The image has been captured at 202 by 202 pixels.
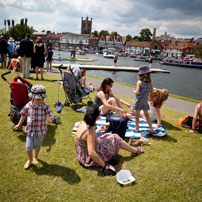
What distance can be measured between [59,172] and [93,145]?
2.74 feet

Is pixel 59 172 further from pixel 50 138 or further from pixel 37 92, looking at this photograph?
pixel 37 92

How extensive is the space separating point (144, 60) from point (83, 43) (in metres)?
55.1

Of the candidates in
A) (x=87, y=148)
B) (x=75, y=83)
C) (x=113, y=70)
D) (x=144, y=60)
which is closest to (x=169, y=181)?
(x=87, y=148)

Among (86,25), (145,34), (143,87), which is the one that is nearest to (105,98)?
(143,87)

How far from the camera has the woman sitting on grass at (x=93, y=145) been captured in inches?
110

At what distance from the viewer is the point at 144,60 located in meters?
63.7

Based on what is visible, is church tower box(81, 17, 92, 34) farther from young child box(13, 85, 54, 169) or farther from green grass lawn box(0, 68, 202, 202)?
young child box(13, 85, 54, 169)

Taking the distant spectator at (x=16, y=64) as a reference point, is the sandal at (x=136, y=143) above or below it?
below

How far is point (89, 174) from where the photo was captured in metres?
3.02

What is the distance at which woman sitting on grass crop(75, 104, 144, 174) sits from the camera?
110 inches

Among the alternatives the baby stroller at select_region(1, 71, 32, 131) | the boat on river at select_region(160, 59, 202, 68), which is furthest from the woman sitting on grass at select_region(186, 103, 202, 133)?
the boat on river at select_region(160, 59, 202, 68)

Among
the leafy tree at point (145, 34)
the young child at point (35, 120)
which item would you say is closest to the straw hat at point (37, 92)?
the young child at point (35, 120)

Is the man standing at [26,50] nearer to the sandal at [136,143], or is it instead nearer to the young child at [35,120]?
the young child at [35,120]

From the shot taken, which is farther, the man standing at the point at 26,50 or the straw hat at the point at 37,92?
the man standing at the point at 26,50
